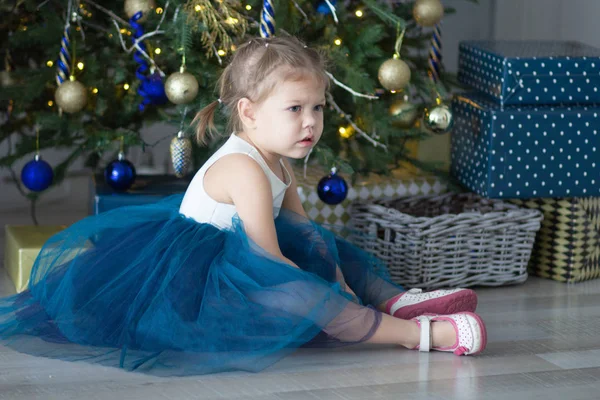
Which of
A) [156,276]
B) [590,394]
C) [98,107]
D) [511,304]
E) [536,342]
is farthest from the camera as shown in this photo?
[98,107]

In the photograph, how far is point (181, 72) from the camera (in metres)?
1.93

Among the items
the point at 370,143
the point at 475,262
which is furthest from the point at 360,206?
the point at 475,262

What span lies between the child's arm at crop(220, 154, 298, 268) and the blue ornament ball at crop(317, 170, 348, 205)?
0.40 m

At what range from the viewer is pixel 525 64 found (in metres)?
2.03

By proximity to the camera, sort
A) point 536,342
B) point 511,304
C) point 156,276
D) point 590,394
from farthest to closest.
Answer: point 511,304 → point 536,342 → point 156,276 → point 590,394

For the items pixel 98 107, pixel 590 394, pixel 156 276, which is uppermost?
pixel 98 107

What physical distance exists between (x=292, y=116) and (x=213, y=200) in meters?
0.22

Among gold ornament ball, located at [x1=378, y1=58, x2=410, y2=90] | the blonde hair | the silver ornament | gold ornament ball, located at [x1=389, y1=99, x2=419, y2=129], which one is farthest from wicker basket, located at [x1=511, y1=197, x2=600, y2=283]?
the silver ornament

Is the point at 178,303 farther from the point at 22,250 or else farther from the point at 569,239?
the point at 569,239

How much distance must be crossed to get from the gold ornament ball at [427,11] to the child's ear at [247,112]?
65 centimetres

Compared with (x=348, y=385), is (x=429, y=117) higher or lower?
higher

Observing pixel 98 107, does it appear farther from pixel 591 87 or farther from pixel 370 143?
pixel 591 87

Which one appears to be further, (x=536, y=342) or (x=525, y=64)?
(x=525, y=64)

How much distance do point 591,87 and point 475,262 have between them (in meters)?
0.50
